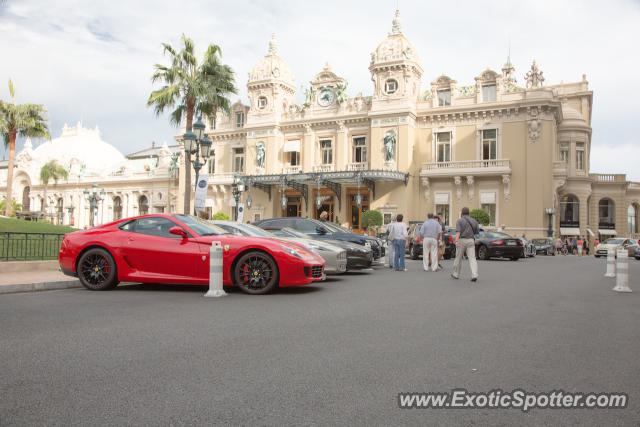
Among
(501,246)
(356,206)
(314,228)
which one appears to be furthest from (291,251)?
(356,206)

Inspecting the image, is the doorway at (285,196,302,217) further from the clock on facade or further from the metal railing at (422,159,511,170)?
the metal railing at (422,159,511,170)

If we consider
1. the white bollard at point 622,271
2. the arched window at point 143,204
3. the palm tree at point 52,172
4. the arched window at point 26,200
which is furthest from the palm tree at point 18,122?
the white bollard at point 622,271

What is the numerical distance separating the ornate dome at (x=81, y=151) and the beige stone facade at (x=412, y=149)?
110 feet

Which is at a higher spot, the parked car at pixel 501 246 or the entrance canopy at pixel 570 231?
the entrance canopy at pixel 570 231

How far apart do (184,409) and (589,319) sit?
5.86m

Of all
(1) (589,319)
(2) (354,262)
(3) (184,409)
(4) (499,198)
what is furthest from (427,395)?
(4) (499,198)

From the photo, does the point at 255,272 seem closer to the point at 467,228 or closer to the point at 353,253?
the point at 353,253

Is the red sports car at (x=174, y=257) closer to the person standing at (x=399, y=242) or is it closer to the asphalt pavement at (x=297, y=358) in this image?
the asphalt pavement at (x=297, y=358)

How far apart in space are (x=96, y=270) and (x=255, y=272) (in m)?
3.09

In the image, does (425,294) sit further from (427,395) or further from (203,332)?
(427,395)

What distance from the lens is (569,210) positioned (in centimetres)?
4175

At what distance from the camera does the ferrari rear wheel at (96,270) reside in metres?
9.66

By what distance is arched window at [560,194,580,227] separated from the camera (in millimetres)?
41375

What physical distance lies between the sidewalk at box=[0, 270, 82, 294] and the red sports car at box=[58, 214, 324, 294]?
0.58m
